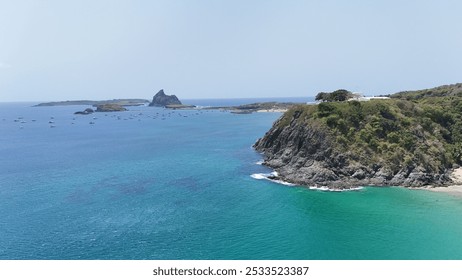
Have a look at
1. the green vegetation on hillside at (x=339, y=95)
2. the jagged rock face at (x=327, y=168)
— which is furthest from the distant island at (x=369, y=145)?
the green vegetation on hillside at (x=339, y=95)

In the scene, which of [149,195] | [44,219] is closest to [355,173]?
[149,195]

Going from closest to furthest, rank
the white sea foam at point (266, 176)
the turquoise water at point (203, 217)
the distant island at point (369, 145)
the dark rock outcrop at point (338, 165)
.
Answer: the turquoise water at point (203, 217) → the dark rock outcrop at point (338, 165) → the distant island at point (369, 145) → the white sea foam at point (266, 176)

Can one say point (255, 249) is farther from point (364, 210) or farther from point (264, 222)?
point (364, 210)

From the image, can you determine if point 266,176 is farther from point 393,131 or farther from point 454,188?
point 454,188

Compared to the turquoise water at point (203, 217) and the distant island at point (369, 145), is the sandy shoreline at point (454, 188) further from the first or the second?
the turquoise water at point (203, 217)

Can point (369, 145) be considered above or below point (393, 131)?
below

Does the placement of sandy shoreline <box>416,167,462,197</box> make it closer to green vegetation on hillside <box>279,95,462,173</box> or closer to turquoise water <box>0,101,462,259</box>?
turquoise water <box>0,101,462,259</box>

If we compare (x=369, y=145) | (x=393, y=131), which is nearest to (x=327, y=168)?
(x=369, y=145)
